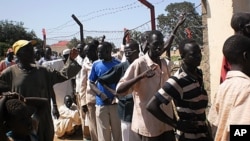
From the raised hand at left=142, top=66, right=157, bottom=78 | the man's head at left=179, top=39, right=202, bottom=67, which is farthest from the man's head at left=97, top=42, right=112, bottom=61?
the man's head at left=179, top=39, right=202, bottom=67

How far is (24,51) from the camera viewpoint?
3572 millimetres

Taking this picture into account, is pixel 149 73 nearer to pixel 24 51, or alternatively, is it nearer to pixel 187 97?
pixel 187 97

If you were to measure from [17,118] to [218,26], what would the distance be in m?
2.90

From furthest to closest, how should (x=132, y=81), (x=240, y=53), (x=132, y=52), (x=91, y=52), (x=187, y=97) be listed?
(x=91, y=52)
(x=132, y=52)
(x=132, y=81)
(x=187, y=97)
(x=240, y=53)

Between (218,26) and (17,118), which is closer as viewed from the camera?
(17,118)

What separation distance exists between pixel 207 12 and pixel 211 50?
0.52 metres

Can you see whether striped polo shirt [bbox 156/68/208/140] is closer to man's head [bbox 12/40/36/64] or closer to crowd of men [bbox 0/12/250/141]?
crowd of men [bbox 0/12/250/141]

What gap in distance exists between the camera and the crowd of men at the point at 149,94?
2014 millimetres

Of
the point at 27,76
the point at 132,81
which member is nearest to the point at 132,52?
the point at 132,81

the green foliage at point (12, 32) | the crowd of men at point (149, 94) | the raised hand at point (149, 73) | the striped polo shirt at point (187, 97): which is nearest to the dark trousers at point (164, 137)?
the crowd of men at point (149, 94)

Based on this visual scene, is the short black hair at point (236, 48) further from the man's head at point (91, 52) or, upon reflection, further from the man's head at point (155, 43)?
the man's head at point (91, 52)

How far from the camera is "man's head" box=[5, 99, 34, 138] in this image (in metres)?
2.31

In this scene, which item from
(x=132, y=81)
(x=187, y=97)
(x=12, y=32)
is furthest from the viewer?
(x=12, y=32)

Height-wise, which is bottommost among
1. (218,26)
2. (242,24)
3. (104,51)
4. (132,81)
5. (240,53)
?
(132,81)
